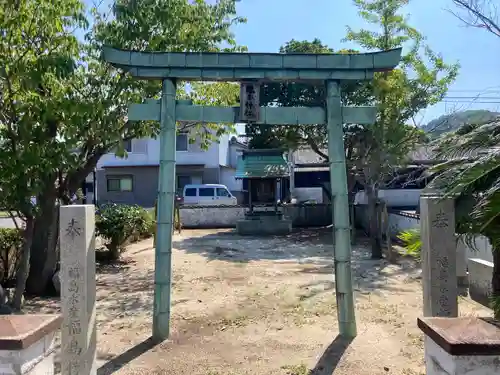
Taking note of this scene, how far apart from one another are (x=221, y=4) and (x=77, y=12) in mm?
3385

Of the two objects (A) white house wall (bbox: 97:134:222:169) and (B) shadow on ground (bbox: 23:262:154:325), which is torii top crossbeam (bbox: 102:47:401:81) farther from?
(A) white house wall (bbox: 97:134:222:169)

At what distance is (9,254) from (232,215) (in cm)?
1175

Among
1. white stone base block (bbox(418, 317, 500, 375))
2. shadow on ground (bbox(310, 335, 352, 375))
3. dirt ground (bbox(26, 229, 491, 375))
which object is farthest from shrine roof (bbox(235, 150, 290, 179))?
white stone base block (bbox(418, 317, 500, 375))

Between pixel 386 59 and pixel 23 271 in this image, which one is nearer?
pixel 386 59

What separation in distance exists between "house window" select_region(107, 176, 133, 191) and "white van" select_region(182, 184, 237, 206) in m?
5.38

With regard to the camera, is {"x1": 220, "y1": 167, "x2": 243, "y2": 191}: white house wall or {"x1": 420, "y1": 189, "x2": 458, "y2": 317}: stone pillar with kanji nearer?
{"x1": 420, "y1": 189, "x2": 458, "y2": 317}: stone pillar with kanji

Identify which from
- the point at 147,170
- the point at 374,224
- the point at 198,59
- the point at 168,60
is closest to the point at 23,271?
the point at 168,60

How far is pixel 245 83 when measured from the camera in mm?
5602

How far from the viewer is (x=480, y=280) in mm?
7332

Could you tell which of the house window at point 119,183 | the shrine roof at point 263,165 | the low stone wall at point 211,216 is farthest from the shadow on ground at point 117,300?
the house window at point 119,183

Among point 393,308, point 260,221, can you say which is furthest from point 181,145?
point 393,308

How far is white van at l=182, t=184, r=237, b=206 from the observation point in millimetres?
23484

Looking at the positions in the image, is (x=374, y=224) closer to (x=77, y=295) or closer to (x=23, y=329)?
(x=77, y=295)

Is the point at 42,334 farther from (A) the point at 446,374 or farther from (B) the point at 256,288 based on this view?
(B) the point at 256,288
